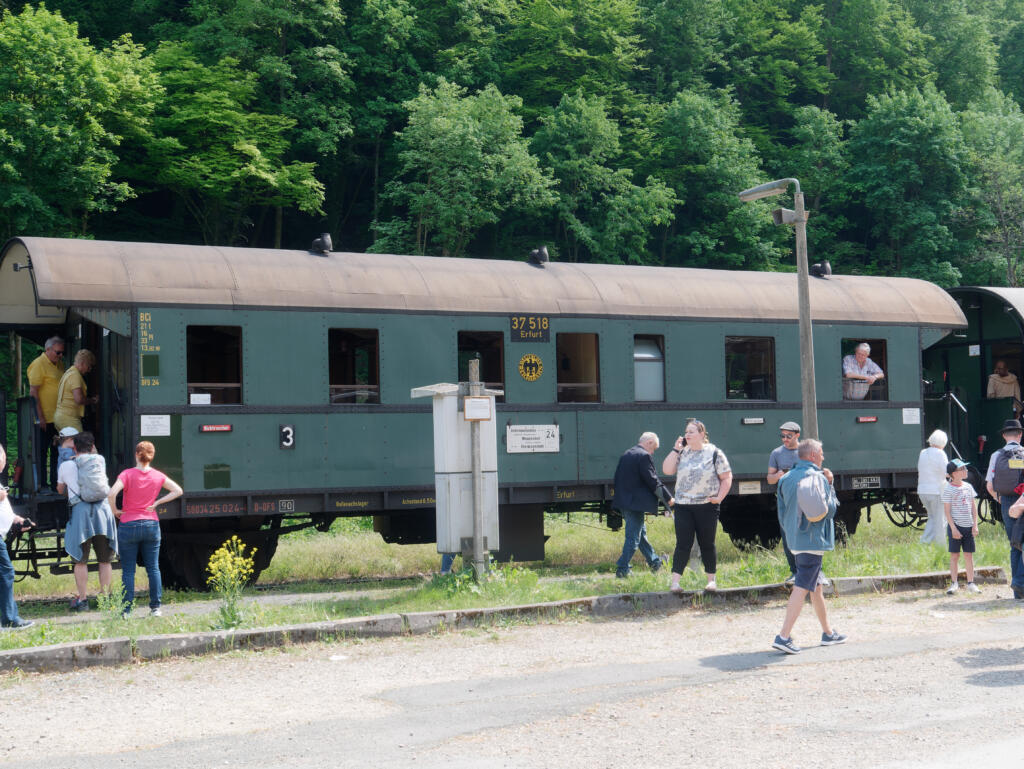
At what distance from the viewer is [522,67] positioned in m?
38.4

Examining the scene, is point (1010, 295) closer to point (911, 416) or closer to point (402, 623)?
point (911, 416)

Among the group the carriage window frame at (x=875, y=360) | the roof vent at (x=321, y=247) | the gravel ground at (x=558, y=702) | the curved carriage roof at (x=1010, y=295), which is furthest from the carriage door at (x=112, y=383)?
the curved carriage roof at (x=1010, y=295)

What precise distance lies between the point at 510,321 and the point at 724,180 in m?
27.0

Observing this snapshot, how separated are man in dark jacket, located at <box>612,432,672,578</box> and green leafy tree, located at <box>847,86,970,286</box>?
3090cm

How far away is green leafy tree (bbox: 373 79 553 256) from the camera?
106ft

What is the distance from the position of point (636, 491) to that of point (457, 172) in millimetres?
22019

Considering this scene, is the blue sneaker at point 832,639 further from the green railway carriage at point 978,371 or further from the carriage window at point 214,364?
the green railway carriage at point 978,371

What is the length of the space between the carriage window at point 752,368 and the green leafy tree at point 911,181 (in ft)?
89.8

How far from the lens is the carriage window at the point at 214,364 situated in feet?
38.4

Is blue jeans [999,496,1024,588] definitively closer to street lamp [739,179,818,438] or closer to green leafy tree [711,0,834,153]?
street lamp [739,179,818,438]

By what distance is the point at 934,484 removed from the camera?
522 inches

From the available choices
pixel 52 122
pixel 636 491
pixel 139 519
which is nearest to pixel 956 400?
pixel 636 491

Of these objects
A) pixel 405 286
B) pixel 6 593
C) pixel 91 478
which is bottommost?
pixel 6 593

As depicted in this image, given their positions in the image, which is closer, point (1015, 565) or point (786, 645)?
point (786, 645)
